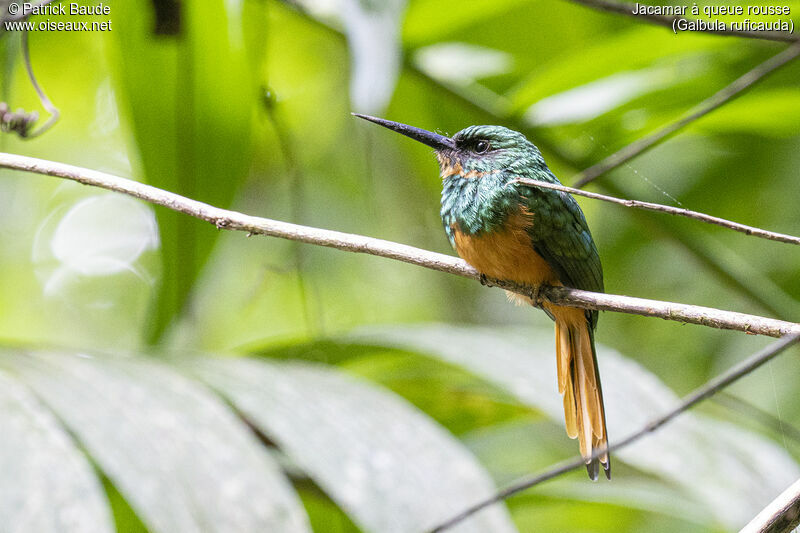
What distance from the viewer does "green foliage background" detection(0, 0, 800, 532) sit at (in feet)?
3.93

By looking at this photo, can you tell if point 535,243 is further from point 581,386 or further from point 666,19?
point 666,19

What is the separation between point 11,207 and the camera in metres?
3.79

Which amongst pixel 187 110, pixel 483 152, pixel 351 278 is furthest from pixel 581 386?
pixel 351 278

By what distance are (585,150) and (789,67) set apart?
0.80 metres

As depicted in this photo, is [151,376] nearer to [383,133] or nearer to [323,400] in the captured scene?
[323,400]

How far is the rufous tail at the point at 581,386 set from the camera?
1553 millimetres

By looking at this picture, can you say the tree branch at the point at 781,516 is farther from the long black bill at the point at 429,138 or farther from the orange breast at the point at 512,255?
the long black bill at the point at 429,138

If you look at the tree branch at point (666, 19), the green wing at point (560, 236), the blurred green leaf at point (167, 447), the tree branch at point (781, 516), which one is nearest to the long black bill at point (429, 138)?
the green wing at point (560, 236)

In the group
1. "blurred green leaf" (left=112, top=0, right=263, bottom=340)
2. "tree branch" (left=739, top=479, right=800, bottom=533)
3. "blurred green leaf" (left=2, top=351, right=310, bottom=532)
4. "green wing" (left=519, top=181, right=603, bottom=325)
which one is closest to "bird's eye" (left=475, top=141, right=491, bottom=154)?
"green wing" (left=519, top=181, right=603, bottom=325)

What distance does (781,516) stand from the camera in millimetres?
801

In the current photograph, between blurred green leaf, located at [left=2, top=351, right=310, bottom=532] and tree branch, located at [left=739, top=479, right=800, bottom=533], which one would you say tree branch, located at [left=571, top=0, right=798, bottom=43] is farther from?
blurred green leaf, located at [left=2, top=351, right=310, bottom=532]

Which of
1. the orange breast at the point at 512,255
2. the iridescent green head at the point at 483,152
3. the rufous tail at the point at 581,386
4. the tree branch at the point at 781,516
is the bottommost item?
the rufous tail at the point at 581,386

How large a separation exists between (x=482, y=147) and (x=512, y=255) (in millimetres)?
329

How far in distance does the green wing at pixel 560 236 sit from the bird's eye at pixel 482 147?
8.4 inches
